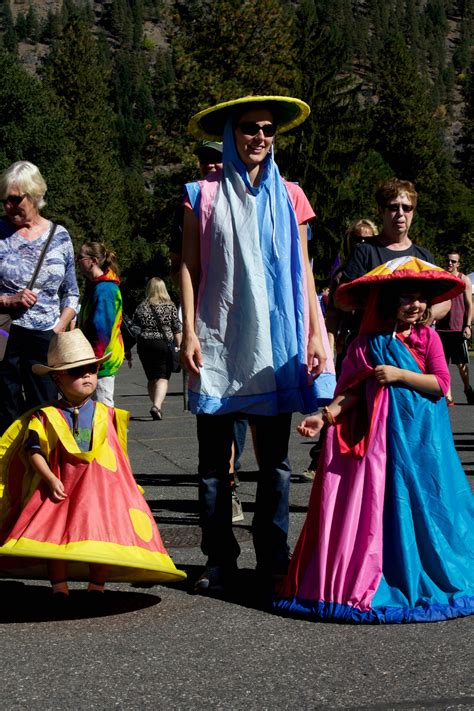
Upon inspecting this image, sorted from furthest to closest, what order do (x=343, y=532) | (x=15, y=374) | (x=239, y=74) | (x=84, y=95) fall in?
1. (x=84, y=95)
2. (x=239, y=74)
3. (x=15, y=374)
4. (x=343, y=532)

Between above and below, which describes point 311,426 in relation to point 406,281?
below

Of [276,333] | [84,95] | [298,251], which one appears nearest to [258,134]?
[298,251]

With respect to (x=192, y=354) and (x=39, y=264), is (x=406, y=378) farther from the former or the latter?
(x=39, y=264)

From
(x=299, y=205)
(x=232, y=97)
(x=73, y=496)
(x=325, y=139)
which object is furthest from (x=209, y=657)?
(x=325, y=139)

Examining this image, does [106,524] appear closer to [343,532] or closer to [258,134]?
[343,532]

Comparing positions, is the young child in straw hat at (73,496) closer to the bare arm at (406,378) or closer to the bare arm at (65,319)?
the bare arm at (406,378)

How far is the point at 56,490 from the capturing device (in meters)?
4.82

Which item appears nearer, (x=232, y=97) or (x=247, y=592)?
(x=247, y=592)

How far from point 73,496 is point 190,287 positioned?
1.03 metres

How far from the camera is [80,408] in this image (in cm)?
512

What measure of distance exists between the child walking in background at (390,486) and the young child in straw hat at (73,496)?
60 cm

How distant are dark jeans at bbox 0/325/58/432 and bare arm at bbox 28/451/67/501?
4.59 ft

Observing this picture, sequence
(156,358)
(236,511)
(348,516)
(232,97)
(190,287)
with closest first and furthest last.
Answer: (348,516), (190,287), (236,511), (156,358), (232,97)

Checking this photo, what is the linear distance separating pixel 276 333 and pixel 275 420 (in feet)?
1.21
